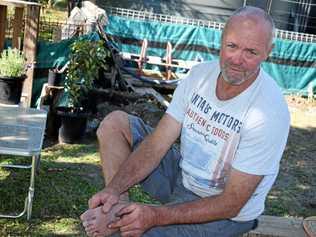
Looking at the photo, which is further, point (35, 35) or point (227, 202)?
point (35, 35)

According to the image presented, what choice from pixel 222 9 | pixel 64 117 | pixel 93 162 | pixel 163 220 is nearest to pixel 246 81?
pixel 163 220

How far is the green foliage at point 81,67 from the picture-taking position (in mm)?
6121

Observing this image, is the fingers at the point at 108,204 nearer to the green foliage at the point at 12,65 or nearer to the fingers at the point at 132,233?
the fingers at the point at 132,233

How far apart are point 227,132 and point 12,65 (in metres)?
3.40

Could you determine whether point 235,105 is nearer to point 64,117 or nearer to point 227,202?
point 227,202

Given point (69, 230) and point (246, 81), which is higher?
point (246, 81)

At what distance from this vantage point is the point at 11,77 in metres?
5.18

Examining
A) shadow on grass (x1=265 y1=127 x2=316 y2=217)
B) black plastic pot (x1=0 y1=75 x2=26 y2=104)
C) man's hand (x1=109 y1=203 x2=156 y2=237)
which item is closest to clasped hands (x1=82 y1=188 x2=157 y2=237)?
man's hand (x1=109 y1=203 x2=156 y2=237)

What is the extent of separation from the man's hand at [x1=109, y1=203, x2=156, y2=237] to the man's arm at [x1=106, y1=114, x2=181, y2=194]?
0.87ft

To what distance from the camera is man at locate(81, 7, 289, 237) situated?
226 centimetres

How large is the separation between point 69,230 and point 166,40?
699cm

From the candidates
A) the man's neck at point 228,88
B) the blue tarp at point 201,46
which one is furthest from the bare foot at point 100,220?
the blue tarp at point 201,46

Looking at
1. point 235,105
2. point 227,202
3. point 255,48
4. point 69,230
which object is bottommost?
point 69,230

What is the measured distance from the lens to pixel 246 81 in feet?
7.82
